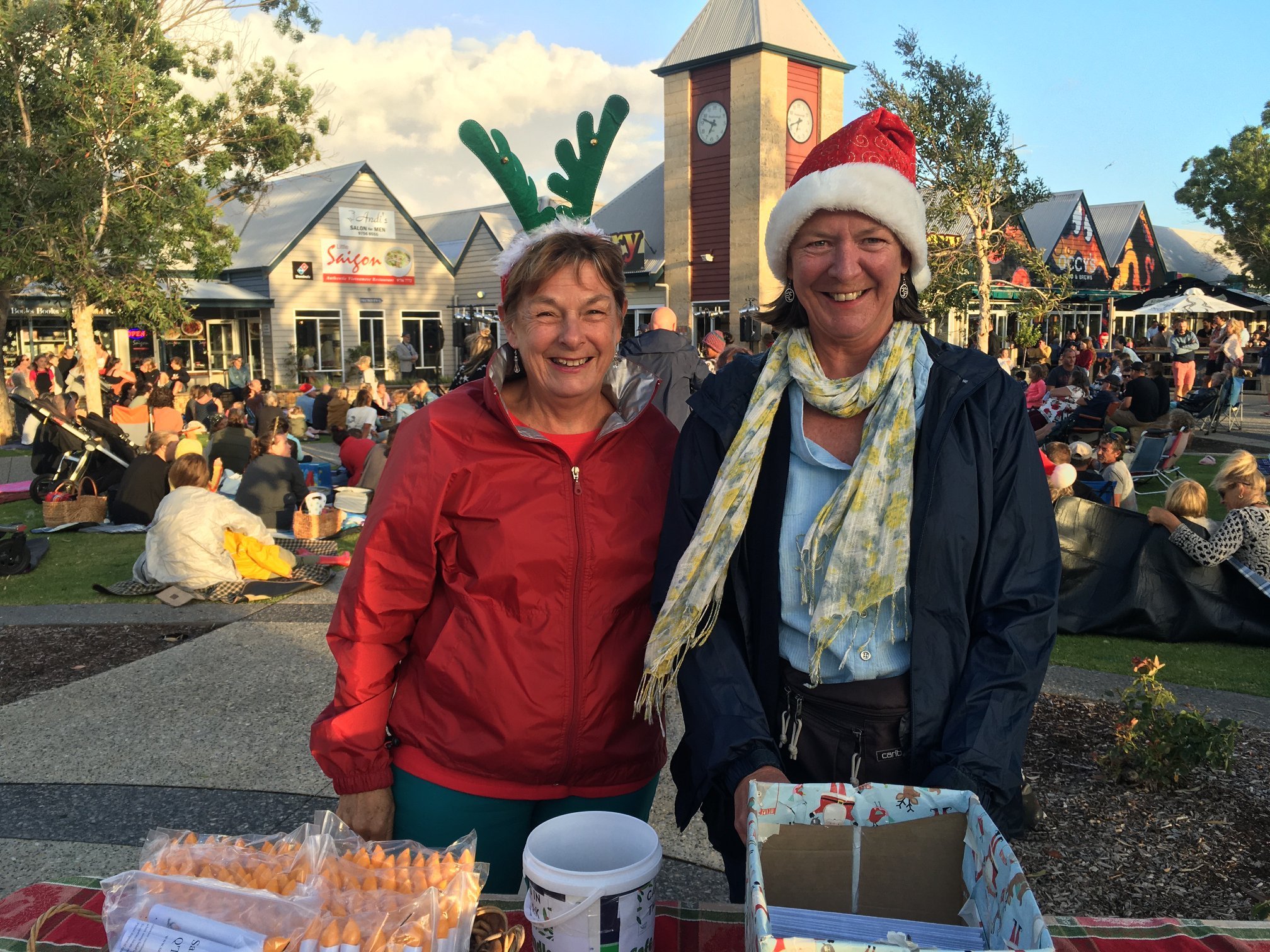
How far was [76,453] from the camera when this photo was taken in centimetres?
1098

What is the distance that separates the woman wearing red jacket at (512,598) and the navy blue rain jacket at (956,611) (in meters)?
0.29

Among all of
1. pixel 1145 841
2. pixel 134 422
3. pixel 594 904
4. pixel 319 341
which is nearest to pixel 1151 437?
pixel 1145 841

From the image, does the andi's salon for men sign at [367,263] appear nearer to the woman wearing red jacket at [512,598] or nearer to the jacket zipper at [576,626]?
the woman wearing red jacket at [512,598]

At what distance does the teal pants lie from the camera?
2.12 meters

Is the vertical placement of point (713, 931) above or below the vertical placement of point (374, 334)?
below

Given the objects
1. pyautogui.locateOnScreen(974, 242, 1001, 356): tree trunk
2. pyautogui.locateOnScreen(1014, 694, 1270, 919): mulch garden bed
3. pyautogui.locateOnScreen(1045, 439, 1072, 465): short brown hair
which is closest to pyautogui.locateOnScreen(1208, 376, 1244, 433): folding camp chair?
pyautogui.locateOnScreen(974, 242, 1001, 356): tree trunk

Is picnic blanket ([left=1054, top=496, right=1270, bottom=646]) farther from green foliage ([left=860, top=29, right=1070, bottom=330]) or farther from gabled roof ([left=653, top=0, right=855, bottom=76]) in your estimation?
gabled roof ([left=653, top=0, right=855, bottom=76])

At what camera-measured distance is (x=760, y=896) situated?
1224mm

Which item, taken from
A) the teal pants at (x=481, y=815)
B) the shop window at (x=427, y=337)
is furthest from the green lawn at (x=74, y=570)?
the shop window at (x=427, y=337)

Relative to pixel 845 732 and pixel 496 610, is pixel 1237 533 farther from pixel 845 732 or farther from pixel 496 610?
pixel 496 610

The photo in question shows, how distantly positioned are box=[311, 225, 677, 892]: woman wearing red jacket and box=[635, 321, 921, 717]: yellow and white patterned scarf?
0.21 meters

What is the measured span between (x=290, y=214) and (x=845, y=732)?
31704 millimetres

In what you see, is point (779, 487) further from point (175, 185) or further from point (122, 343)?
point (122, 343)

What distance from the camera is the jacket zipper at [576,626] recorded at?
205 cm
